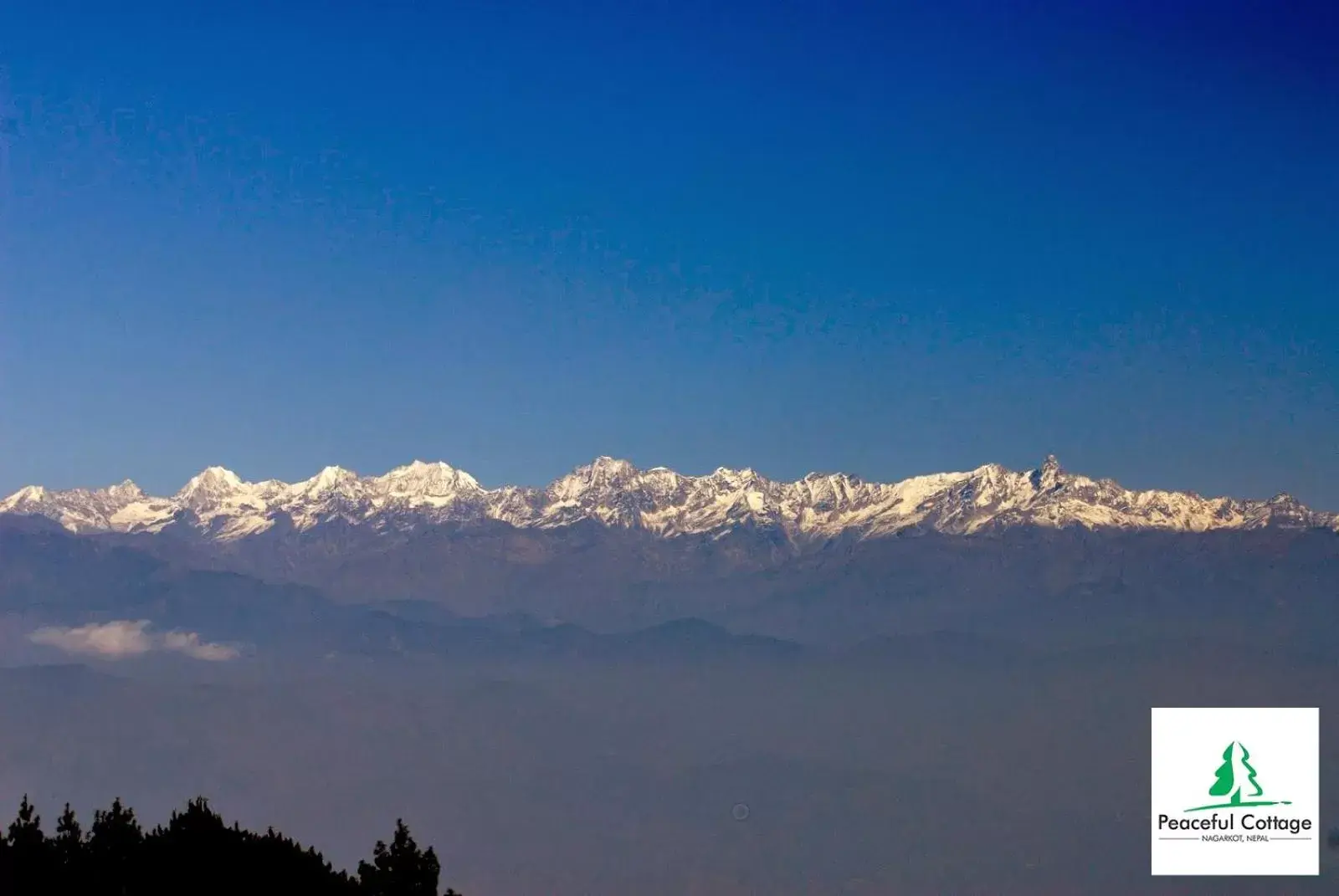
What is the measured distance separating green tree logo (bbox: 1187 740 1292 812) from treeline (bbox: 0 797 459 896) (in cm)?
6784

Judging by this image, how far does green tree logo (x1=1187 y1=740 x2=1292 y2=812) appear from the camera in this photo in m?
137

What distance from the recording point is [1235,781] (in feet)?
454

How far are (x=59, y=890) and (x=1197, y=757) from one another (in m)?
89.4

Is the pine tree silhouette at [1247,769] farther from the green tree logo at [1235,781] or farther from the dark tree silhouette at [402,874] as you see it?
the dark tree silhouette at [402,874]

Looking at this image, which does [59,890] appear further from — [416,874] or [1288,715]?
[1288,715]

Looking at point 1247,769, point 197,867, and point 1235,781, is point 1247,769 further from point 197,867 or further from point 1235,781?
point 197,867

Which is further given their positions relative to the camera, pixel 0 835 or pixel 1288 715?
pixel 1288 715

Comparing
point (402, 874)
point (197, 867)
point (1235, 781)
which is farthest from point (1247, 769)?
point (197, 867)

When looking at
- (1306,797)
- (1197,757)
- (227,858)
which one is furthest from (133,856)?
(1306,797)

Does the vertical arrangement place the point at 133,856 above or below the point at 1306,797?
below

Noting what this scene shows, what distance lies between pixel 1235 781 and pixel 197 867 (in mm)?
84163

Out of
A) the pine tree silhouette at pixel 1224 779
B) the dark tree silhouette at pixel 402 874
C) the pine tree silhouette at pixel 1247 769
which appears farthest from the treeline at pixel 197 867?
the pine tree silhouette at pixel 1247 769

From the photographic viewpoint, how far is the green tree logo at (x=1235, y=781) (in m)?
137

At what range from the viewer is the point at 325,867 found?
4154 inches
